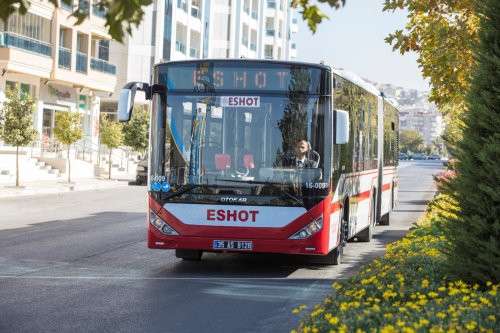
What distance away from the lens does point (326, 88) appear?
42.6ft

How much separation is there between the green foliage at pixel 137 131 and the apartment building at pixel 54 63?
3024 millimetres

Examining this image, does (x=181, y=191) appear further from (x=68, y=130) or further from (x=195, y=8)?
(x=195, y=8)

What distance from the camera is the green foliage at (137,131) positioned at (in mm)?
54844

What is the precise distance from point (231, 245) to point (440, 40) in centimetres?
584

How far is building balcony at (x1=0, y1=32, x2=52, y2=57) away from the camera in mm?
44469

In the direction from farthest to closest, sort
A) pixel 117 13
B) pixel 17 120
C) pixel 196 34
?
pixel 196 34 → pixel 17 120 → pixel 117 13

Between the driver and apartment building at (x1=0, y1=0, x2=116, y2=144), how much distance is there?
108 feet

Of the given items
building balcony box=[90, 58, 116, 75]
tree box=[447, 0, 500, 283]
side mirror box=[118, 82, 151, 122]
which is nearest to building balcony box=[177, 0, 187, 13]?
building balcony box=[90, 58, 116, 75]

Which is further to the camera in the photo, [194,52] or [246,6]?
[246,6]

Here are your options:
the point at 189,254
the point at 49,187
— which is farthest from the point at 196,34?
the point at 189,254

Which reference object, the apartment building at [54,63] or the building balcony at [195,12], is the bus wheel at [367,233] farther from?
the building balcony at [195,12]

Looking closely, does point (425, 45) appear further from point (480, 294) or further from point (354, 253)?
point (480, 294)

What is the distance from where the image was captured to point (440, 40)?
16.2m

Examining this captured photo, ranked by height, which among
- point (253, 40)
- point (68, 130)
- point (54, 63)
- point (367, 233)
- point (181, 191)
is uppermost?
point (253, 40)
